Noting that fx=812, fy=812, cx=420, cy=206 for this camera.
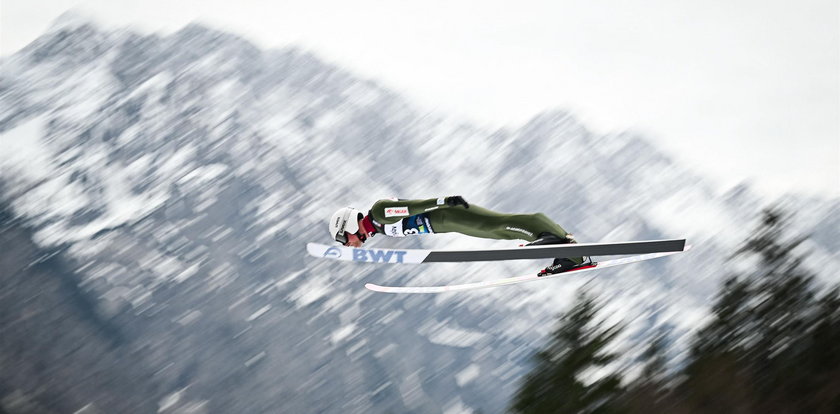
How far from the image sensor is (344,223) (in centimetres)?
1005

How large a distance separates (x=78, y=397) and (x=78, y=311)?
101ft

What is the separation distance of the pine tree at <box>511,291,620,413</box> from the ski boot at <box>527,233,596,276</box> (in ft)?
22.9

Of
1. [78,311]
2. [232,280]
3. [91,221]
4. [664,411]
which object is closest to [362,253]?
[664,411]

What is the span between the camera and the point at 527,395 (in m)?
17.0

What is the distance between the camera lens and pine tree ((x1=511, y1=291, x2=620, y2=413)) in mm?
16391

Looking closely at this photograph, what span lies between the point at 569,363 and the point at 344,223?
902 cm

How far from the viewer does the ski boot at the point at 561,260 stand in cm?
891

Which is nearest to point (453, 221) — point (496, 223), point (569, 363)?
point (496, 223)

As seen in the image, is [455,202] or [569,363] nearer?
[455,202]

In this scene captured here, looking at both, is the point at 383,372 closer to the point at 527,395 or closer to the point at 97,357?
the point at 97,357

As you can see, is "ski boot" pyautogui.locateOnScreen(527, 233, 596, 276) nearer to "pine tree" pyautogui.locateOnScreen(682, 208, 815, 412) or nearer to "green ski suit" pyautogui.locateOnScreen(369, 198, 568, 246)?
"green ski suit" pyautogui.locateOnScreen(369, 198, 568, 246)

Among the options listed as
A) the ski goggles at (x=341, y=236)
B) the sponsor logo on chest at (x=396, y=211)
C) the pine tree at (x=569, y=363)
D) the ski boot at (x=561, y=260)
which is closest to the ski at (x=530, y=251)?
the ski boot at (x=561, y=260)

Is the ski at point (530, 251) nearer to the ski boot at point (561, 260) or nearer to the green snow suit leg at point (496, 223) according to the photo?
the ski boot at point (561, 260)

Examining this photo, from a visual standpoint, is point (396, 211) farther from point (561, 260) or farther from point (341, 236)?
point (561, 260)
